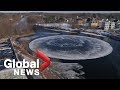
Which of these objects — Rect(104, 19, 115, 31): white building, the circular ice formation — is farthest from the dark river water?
Rect(104, 19, 115, 31): white building

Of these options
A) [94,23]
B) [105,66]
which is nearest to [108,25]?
[94,23]

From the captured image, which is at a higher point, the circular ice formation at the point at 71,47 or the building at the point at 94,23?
the building at the point at 94,23

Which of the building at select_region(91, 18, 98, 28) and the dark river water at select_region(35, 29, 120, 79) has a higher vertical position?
the building at select_region(91, 18, 98, 28)

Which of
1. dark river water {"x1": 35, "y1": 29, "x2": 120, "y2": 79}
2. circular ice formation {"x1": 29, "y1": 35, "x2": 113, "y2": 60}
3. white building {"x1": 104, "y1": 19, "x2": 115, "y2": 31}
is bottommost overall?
dark river water {"x1": 35, "y1": 29, "x2": 120, "y2": 79}

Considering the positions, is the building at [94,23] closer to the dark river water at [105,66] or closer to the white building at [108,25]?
the white building at [108,25]

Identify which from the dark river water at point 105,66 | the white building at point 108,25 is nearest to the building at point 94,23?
the white building at point 108,25

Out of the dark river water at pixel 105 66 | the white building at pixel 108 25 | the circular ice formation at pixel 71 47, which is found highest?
the white building at pixel 108 25

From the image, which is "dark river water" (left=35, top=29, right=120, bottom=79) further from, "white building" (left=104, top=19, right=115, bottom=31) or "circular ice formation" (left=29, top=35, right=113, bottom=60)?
"white building" (left=104, top=19, right=115, bottom=31)

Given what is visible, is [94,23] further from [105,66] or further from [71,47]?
[105,66]
